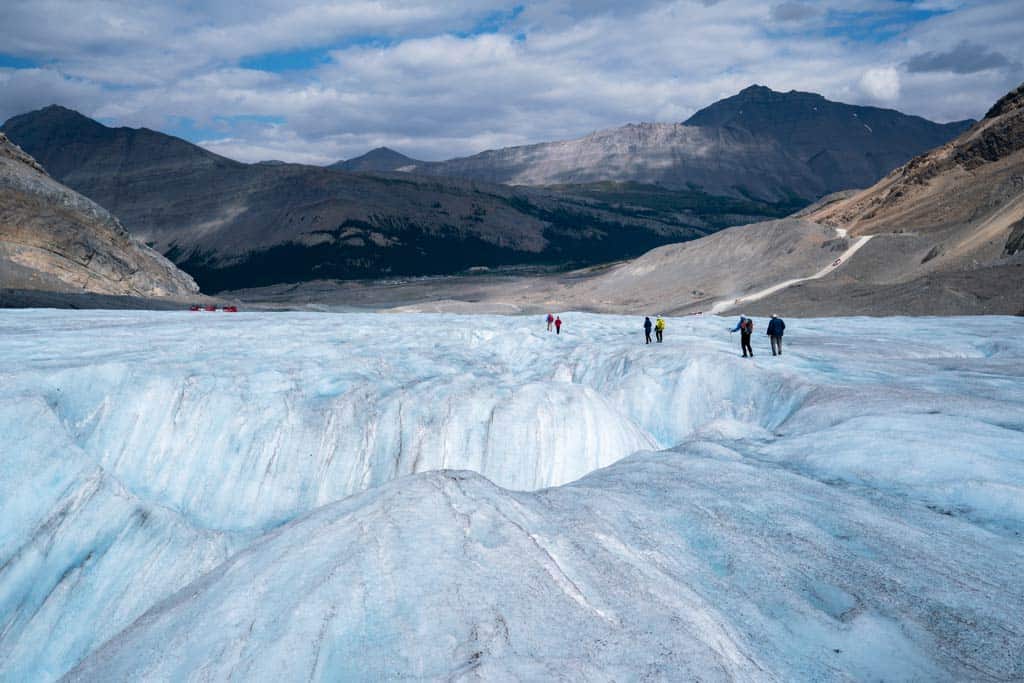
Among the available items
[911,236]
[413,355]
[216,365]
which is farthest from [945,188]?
[216,365]

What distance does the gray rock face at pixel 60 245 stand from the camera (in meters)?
41.8

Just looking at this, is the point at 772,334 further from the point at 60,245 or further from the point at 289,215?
the point at 289,215

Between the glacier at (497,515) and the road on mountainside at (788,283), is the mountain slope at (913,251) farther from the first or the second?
the glacier at (497,515)

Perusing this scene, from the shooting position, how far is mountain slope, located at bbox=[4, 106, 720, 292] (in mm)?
113375

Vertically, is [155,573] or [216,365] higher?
[216,365]

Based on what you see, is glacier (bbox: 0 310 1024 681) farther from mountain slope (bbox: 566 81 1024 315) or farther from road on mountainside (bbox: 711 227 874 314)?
road on mountainside (bbox: 711 227 874 314)

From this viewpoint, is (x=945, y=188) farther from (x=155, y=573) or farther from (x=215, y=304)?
(x=155, y=573)

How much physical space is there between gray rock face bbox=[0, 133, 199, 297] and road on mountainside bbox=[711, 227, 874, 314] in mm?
41817

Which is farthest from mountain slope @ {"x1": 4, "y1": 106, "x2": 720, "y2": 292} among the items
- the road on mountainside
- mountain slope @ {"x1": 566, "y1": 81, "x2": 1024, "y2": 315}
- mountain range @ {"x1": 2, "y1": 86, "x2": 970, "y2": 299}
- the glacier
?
the glacier

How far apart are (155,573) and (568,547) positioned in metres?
6.78

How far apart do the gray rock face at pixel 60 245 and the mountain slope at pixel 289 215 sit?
5421 centimetres

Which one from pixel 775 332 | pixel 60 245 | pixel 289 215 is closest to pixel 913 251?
pixel 775 332

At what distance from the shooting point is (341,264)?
365 ft

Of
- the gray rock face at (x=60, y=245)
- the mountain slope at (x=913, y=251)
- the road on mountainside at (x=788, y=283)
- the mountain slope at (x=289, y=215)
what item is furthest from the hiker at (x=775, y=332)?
the mountain slope at (x=289, y=215)
